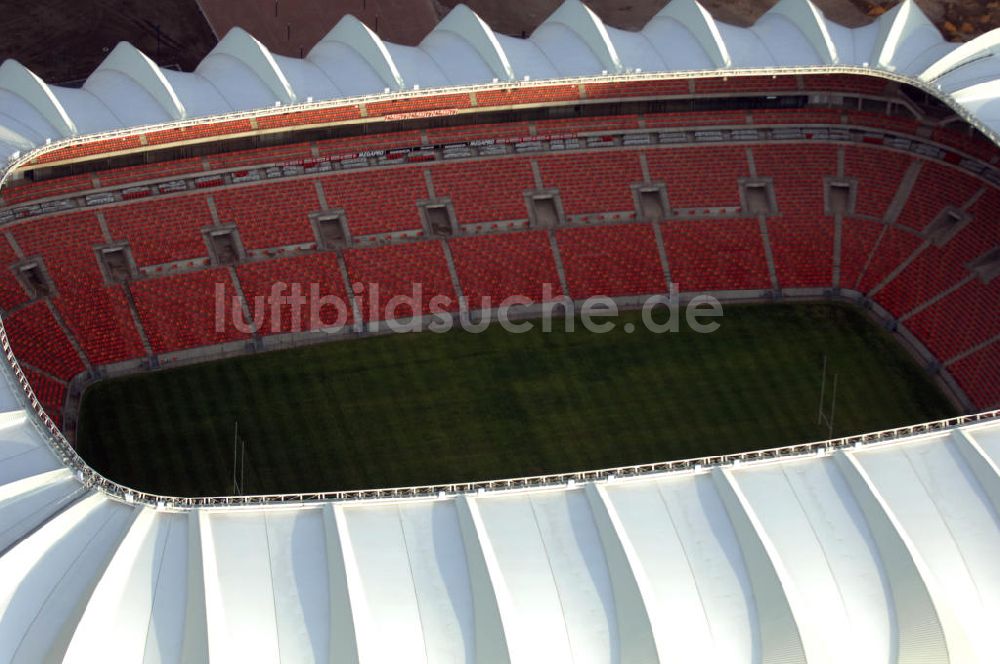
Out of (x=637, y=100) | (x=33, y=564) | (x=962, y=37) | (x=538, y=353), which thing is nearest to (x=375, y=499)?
(x=33, y=564)

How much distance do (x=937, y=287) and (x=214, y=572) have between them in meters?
30.7

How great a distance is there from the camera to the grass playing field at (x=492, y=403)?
1960 inches

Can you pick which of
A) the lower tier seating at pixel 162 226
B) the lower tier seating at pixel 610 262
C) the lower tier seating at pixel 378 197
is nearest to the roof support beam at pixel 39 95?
the lower tier seating at pixel 162 226

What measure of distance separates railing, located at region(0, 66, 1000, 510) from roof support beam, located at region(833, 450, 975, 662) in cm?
316

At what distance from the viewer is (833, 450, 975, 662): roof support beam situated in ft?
121

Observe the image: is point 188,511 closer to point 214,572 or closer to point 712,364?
point 214,572

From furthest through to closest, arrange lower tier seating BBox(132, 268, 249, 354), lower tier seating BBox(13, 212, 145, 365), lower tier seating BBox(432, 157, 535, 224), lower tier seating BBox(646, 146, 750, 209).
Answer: lower tier seating BBox(646, 146, 750, 209), lower tier seating BBox(432, 157, 535, 224), lower tier seating BBox(132, 268, 249, 354), lower tier seating BBox(13, 212, 145, 365)

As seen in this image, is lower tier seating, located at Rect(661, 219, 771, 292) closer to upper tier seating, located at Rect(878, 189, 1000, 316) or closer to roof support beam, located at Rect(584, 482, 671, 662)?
upper tier seating, located at Rect(878, 189, 1000, 316)

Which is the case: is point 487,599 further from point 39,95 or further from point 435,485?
point 39,95

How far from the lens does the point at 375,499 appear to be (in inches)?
1542

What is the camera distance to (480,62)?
173 ft

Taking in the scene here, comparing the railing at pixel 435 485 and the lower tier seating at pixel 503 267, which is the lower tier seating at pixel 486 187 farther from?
the railing at pixel 435 485

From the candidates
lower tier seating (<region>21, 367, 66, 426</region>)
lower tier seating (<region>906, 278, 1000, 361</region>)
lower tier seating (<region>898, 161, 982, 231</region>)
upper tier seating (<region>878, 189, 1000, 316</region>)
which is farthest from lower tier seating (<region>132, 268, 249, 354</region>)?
lower tier seating (<region>898, 161, 982, 231</region>)

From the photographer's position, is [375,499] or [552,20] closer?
[375,499]
